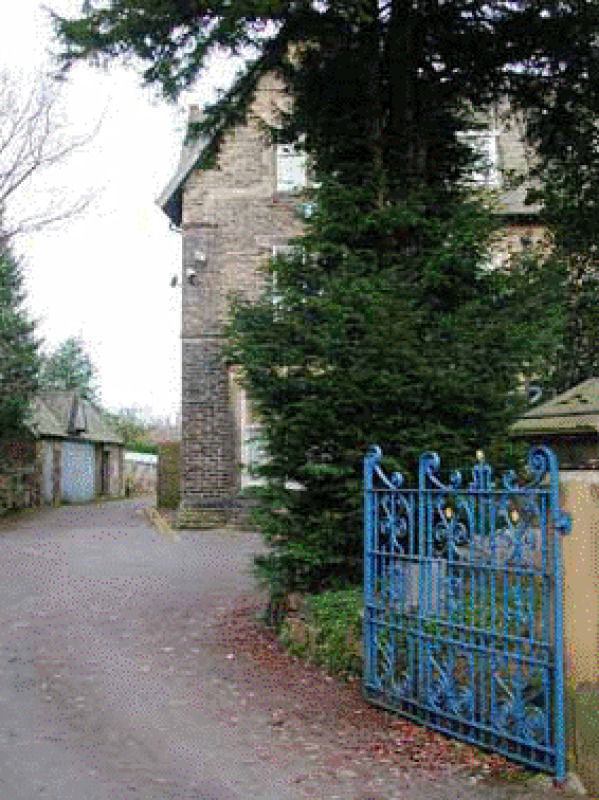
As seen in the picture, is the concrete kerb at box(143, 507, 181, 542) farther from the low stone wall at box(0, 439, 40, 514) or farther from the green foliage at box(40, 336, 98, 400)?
the green foliage at box(40, 336, 98, 400)

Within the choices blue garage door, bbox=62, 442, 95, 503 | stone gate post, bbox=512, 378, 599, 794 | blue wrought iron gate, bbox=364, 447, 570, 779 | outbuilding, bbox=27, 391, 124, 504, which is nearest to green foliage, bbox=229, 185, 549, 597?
blue wrought iron gate, bbox=364, 447, 570, 779

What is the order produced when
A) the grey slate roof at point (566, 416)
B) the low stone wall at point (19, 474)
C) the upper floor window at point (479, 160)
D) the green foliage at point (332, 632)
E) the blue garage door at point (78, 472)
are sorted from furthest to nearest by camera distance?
the blue garage door at point (78, 472) < the low stone wall at point (19, 474) < the upper floor window at point (479, 160) < the grey slate roof at point (566, 416) < the green foliage at point (332, 632)

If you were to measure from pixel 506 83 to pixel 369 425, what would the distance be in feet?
14.3

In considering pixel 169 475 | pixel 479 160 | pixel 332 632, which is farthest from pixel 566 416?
pixel 169 475

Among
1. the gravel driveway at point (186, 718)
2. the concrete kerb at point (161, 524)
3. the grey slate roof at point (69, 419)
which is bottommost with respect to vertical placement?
the gravel driveway at point (186, 718)

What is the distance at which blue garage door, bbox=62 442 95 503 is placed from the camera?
38.7 meters

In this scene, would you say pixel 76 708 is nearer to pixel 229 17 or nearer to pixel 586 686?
pixel 586 686

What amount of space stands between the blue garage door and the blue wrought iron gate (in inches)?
1276

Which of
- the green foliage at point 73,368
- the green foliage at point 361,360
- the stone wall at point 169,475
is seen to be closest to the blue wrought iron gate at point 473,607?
the green foliage at point 361,360

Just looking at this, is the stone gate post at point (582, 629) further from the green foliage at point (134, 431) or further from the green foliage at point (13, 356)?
the green foliage at point (134, 431)

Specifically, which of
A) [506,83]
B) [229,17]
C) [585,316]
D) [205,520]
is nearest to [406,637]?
[229,17]

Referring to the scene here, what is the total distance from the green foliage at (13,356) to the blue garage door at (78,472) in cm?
1005

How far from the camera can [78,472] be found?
40.4 meters

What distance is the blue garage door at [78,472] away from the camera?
1523 inches
